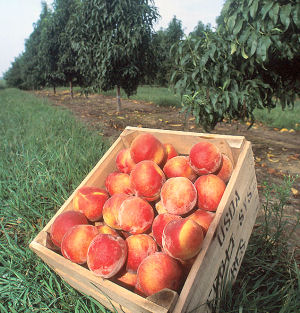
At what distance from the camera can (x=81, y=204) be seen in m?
1.21

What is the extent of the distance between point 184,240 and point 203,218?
227mm

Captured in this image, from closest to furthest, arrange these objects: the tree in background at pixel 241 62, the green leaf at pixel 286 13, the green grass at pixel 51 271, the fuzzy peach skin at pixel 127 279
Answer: the fuzzy peach skin at pixel 127 279 → the green grass at pixel 51 271 → the green leaf at pixel 286 13 → the tree in background at pixel 241 62

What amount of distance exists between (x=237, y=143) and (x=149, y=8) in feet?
22.2

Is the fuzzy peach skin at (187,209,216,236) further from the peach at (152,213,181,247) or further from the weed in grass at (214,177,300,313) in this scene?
the weed in grass at (214,177,300,313)

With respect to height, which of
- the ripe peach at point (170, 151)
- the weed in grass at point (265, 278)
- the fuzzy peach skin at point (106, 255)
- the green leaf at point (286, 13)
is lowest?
the weed in grass at point (265, 278)

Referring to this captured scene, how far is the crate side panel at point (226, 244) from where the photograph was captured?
0.77m

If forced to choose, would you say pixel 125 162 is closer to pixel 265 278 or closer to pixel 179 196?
pixel 179 196

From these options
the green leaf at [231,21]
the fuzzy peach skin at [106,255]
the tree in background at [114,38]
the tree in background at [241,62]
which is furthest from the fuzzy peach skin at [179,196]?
the tree in background at [114,38]

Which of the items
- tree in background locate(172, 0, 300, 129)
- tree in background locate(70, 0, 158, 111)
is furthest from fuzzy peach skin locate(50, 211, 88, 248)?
tree in background locate(70, 0, 158, 111)

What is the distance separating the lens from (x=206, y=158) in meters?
1.14

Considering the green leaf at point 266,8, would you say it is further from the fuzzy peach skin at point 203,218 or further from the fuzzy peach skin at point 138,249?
the fuzzy peach skin at point 138,249

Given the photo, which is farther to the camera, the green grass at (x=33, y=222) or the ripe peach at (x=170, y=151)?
the ripe peach at (x=170, y=151)

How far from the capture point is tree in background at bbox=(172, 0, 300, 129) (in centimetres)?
242

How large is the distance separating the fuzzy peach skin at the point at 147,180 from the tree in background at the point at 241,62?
180cm
